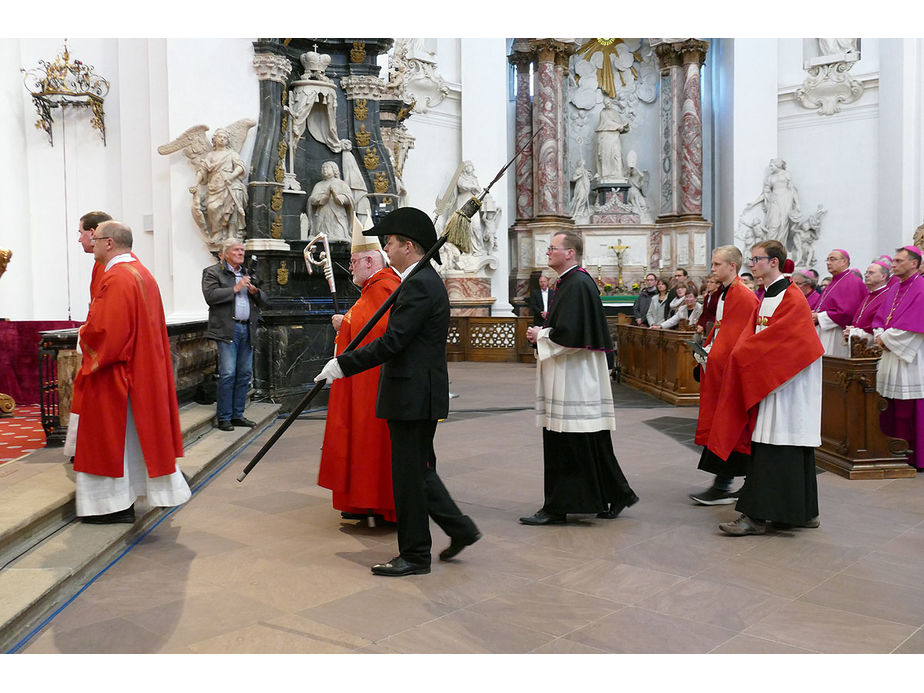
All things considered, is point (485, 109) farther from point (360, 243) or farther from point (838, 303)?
point (360, 243)

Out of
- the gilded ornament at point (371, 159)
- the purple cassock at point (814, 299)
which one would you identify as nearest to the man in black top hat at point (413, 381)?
the purple cassock at point (814, 299)

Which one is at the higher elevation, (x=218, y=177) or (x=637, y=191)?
(x=637, y=191)

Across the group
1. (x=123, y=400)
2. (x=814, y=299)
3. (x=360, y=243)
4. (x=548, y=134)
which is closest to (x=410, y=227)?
(x=360, y=243)

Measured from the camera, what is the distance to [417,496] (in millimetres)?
4273

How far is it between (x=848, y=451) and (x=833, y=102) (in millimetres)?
15944

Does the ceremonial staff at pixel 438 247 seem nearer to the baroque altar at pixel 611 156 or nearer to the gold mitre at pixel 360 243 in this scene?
the gold mitre at pixel 360 243

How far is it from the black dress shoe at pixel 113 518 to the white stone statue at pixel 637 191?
18.2 meters

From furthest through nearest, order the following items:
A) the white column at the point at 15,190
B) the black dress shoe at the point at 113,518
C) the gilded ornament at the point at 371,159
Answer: the gilded ornament at the point at 371,159 < the white column at the point at 15,190 < the black dress shoe at the point at 113,518

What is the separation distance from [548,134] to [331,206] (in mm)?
10240

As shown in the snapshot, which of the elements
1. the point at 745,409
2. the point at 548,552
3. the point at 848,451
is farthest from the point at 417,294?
the point at 848,451

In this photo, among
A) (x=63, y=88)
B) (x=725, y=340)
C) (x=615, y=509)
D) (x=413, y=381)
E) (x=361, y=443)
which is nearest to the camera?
(x=413, y=381)

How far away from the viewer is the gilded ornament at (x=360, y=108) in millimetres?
11422

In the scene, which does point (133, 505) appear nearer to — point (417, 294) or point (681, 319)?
point (417, 294)

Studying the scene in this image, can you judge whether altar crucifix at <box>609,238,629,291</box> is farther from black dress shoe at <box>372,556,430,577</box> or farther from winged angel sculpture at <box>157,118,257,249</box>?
black dress shoe at <box>372,556,430,577</box>
